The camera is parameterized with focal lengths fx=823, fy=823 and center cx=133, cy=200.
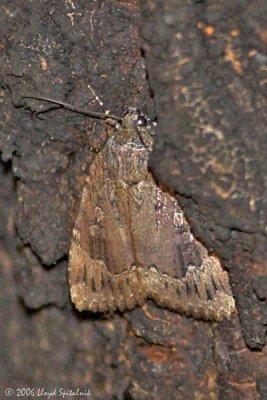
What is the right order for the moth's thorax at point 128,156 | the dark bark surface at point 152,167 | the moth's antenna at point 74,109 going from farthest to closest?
the moth's thorax at point 128,156
the moth's antenna at point 74,109
the dark bark surface at point 152,167

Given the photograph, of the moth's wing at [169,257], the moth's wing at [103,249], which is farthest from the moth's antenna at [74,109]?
the moth's wing at [169,257]

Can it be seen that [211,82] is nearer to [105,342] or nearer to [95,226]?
[95,226]

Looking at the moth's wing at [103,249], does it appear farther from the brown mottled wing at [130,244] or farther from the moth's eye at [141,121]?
the moth's eye at [141,121]

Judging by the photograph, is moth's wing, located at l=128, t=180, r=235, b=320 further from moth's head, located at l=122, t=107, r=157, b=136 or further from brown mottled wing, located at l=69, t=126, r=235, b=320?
moth's head, located at l=122, t=107, r=157, b=136

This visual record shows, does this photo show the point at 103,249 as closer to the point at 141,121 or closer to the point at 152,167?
the point at 141,121

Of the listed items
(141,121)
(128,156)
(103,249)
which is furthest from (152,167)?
(103,249)

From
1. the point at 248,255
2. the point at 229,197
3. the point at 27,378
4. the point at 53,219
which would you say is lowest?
the point at 27,378

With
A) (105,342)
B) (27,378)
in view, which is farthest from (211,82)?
(27,378)
